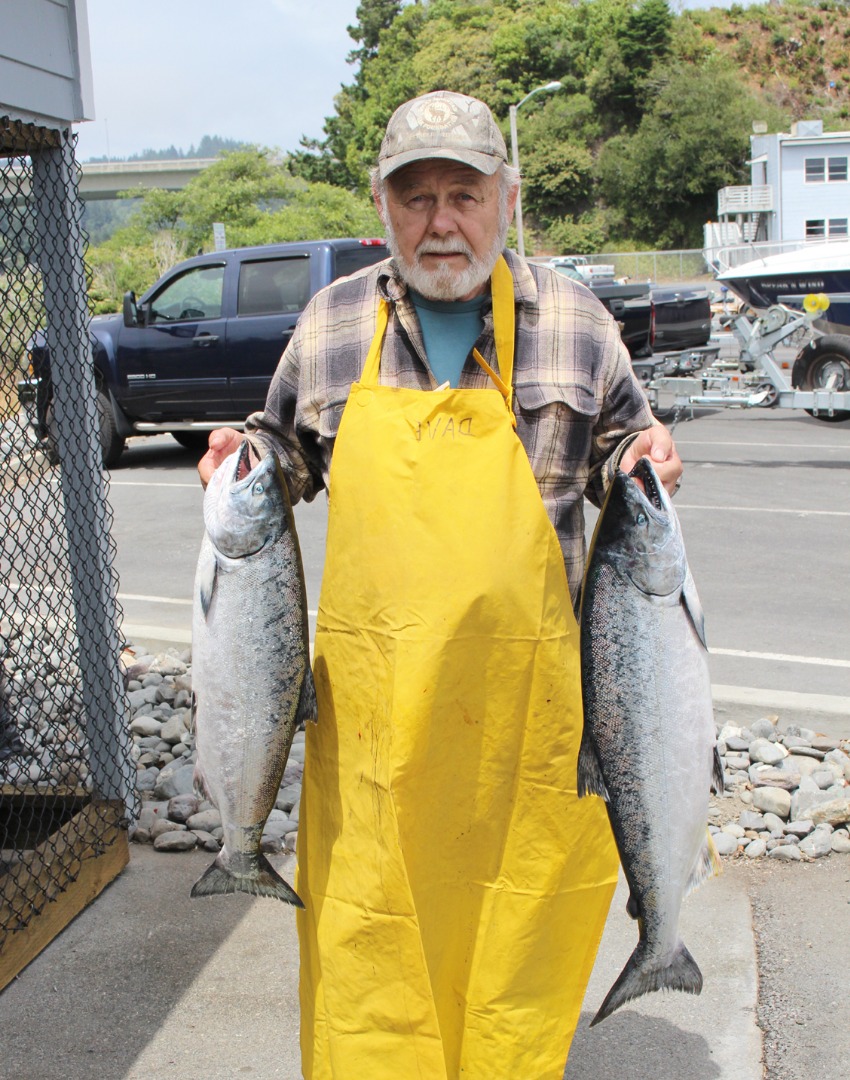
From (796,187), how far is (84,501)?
2259 inches

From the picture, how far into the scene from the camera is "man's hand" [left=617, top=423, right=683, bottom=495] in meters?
2.04

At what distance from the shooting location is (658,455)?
2.04 m

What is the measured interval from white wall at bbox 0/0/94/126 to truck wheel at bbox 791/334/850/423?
10384 millimetres

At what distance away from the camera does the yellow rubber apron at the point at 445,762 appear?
76.7 inches

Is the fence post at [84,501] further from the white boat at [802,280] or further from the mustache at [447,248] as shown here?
the white boat at [802,280]

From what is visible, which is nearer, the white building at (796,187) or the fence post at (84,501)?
the fence post at (84,501)

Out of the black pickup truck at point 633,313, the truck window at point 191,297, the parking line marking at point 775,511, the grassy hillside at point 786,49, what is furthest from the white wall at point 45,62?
the grassy hillside at point 786,49

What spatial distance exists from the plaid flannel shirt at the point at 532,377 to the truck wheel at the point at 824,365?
1113 centimetres

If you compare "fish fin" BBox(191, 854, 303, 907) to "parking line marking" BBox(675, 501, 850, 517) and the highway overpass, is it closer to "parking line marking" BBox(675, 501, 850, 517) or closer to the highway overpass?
"parking line marking" BBox(675, 501, 850, 517)

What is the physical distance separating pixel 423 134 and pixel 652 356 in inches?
508

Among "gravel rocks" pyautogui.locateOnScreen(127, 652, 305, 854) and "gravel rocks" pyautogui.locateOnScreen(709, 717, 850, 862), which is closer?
"gravel rocks" pyautogui.locateOnScreen(709, 717, 850, 862)

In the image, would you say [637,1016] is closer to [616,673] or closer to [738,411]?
[616,673]

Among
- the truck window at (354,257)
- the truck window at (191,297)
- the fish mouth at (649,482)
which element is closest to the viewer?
the fish mouth at (649,482)

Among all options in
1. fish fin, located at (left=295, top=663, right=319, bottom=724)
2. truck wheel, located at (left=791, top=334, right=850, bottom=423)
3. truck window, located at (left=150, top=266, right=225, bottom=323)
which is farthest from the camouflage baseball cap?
truck wheel, located at (left=791, top=334, right=850, bottom=423)
